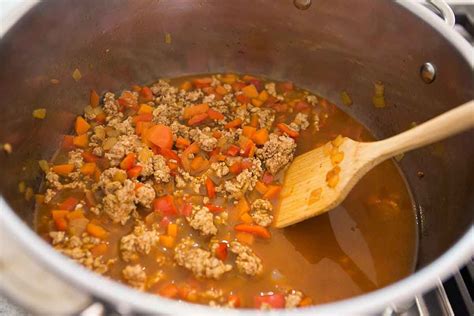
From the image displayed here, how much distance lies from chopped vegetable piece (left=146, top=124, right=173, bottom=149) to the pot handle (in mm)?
1084

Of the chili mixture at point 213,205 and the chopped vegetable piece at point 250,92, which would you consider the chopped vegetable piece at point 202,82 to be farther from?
the chopped vegetable piece at point 250,92

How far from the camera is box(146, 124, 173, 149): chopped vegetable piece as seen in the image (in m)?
1.96

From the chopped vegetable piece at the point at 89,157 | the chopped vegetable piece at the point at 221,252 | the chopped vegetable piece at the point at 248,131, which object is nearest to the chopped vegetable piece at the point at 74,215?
the chopped vegetable piece at the point at 89,157

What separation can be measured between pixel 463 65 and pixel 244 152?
0.83m

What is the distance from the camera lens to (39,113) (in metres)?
1.85

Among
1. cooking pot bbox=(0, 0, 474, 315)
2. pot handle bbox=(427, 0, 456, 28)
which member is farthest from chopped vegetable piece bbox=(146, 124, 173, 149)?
pot handle bbox=(427, 0, 456, 28)

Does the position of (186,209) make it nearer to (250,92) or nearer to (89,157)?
(89,157)

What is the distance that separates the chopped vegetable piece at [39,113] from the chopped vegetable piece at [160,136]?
1.26 ft

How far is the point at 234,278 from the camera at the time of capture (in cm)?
165

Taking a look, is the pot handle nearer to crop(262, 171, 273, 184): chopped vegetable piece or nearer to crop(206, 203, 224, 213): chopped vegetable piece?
crop(262, 171, 273, 184): chopped vegetable piece

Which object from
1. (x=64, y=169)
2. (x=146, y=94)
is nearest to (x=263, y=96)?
(x=146, y=94)

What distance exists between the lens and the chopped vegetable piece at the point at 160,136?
1957mm

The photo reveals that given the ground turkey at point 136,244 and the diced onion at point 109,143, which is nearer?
the ground turkey at point 136,244

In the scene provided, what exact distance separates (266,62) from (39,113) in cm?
99
